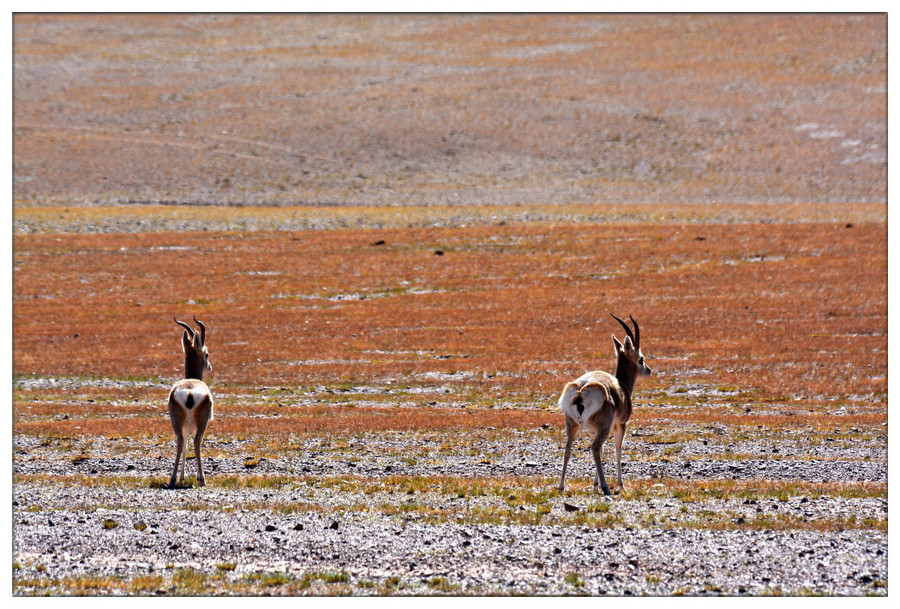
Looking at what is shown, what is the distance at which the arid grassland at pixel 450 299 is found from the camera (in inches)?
503

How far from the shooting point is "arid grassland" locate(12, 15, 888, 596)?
12.8 metres

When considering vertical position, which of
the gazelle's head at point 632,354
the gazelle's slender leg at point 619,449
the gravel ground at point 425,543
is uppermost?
the gazelle's head at point 632,354

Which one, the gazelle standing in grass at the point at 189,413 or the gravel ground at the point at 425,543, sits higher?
the gazelle standing in grass at the point at 189,413

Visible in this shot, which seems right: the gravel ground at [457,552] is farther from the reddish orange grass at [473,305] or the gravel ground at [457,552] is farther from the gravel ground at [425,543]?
Result: the reddish orange grass at [473,305]

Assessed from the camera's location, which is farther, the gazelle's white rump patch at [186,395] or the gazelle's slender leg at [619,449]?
the gazelle's white rump patch at [186,395]

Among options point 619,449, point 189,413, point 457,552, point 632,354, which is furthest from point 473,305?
point 457,552

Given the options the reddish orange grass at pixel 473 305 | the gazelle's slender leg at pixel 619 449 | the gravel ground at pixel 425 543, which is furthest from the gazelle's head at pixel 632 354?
the reddish orange grass at pixel 473 305

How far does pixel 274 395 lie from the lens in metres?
28.2

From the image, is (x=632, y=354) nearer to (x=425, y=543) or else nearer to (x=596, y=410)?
(x=596, y=410)

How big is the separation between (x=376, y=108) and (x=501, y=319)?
72.1 metres

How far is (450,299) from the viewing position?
45.7m

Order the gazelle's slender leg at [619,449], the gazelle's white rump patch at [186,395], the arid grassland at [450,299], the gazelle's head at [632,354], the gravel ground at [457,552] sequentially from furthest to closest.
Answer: the gazelle's head at [632,354], the gazelle's white rump patch at [186,395], the gazelle's slender leg at [619,449], the arid grassland at [450,299], the gravel ground at [457,552]

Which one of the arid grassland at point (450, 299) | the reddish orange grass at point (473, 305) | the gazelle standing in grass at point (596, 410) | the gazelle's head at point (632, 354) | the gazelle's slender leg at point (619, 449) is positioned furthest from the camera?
the reddish orange grass at point (473, 305)

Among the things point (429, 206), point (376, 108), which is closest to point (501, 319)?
point (429, 206)
